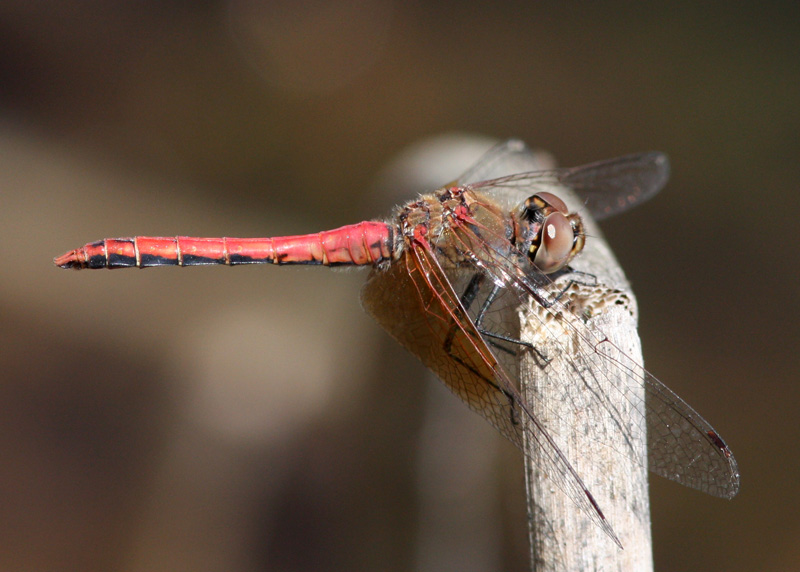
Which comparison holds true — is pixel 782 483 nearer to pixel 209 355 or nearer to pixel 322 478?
pixel 322 478

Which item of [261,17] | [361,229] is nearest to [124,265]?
[361,229]

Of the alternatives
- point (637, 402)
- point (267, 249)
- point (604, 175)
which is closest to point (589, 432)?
point (637, 402)

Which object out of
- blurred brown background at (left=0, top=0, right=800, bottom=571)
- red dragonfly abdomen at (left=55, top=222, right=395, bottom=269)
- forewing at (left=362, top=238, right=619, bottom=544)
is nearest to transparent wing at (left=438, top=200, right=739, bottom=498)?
forewing at (left=362, top=238, right=619, bottom=544)

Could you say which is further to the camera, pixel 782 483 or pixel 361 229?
pixel 782 483

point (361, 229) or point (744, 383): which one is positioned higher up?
point (361, 229)

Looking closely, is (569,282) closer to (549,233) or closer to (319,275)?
(549,233)

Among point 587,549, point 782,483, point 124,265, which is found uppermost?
point 124,265

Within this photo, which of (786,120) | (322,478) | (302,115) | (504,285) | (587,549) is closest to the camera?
(587,549)

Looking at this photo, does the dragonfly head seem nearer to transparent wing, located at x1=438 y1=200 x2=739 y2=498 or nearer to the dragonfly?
the dragonfly
